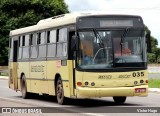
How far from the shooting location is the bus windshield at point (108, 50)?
57.8 feet

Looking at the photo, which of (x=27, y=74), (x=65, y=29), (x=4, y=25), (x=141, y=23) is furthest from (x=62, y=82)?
(x=4, y=25)

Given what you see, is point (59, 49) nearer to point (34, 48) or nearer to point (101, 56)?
point (101, 56)

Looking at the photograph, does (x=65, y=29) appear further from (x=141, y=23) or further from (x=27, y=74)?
(x=27, y=74)

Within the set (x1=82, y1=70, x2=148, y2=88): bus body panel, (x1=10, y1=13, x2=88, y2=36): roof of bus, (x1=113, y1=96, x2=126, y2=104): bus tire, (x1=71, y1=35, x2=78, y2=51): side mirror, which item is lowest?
(x1=113, y1=96, x2=126, y2=104): bus tire

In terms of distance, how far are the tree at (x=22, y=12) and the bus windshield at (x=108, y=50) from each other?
44741 millimetres

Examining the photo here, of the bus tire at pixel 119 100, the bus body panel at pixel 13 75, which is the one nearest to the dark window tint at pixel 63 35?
the bus tire at pixel 119 100

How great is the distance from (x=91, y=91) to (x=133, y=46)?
6.38 feet

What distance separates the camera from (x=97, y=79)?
17547mm

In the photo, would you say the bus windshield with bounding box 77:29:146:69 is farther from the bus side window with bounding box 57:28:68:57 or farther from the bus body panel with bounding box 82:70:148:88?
the bus side window with bounding box 57:28:68:57

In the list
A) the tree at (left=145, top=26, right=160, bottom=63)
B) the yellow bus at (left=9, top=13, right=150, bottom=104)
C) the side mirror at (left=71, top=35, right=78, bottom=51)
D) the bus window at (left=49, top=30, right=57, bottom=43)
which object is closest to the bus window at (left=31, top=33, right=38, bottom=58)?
the bus window at (left=49, top=30, right=57, bottom=43)

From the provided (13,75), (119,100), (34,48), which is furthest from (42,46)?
(13,75)

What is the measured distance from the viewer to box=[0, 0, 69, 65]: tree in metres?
62.4

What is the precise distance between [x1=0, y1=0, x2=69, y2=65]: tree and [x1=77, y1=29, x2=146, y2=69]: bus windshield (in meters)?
44.7

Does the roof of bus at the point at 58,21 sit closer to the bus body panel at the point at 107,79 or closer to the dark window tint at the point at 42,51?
the dark window tint at the point at 42,51
